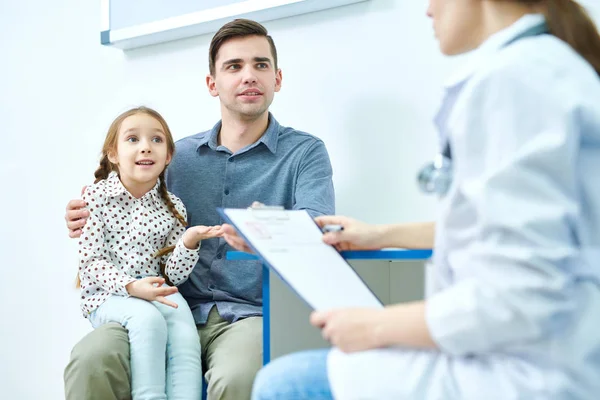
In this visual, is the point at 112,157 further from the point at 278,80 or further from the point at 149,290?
the point at 278,80

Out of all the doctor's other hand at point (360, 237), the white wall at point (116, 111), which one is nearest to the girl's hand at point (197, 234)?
the doctor's other hand at point (360, 237)

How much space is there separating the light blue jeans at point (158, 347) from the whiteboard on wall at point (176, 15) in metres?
1.02

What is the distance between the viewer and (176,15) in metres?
2.31

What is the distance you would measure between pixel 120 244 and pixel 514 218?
1281mm

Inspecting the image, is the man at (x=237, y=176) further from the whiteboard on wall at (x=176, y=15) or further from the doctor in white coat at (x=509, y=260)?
the doctor in white coat at (x=509, y=260)

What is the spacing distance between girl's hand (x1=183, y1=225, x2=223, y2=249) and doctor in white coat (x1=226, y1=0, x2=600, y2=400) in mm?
790

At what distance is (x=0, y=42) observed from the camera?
292 cm

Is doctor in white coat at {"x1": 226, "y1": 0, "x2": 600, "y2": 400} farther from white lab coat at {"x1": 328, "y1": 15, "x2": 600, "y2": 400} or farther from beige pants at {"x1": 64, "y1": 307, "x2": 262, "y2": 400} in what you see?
beige pants at {"x1": 64, "y1": 307, "x2": 262, "y2": 400}

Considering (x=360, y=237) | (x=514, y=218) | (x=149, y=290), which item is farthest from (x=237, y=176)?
(x=514, y=218)

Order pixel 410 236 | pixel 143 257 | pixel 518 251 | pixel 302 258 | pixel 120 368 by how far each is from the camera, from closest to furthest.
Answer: pixel 518 251, pixel 302 258, pixel 410 236, pixel 120 368, pixel 143 257

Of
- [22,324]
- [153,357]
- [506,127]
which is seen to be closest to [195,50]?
[153,357]

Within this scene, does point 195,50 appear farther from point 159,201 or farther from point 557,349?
point 557,349

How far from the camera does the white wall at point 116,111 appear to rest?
1.89 meters

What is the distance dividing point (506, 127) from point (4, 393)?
9.22 feet
